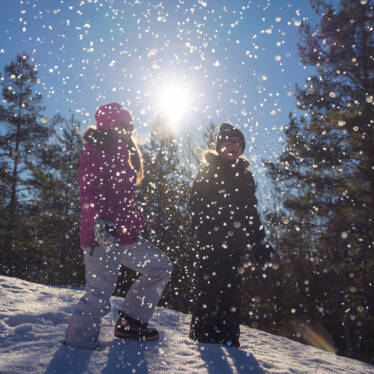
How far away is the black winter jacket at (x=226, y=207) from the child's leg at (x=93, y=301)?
120cm

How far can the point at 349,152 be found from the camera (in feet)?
32.0

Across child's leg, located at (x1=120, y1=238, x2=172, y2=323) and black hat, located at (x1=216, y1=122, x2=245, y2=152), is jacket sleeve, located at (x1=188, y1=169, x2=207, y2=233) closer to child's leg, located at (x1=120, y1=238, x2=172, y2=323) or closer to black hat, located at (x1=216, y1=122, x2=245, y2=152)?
black hat, located at (x1=216, y1=122, x2=245, y2=152)

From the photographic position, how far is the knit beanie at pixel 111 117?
304cm

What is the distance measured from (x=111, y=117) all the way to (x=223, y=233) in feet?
5.49

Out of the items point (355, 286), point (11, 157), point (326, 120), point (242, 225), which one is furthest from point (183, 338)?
point (11, 157)

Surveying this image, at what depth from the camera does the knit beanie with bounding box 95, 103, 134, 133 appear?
120 inches

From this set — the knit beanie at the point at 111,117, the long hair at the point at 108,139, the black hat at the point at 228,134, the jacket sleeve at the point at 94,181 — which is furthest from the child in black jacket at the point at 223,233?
the jacket sleeve at the point at 94,181

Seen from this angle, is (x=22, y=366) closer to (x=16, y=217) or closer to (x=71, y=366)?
(x=71, y=366)

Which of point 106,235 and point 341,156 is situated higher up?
point 341,156

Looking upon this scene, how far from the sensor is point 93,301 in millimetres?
2574

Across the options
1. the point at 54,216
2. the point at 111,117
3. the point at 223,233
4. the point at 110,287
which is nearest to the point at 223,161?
the point at 223,233

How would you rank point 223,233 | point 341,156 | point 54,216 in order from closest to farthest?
point 223,233
point 341,156
point 54,216

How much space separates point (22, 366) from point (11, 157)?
17.5m

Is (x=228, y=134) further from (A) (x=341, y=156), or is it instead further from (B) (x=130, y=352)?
(A) (x=341, y=156)
